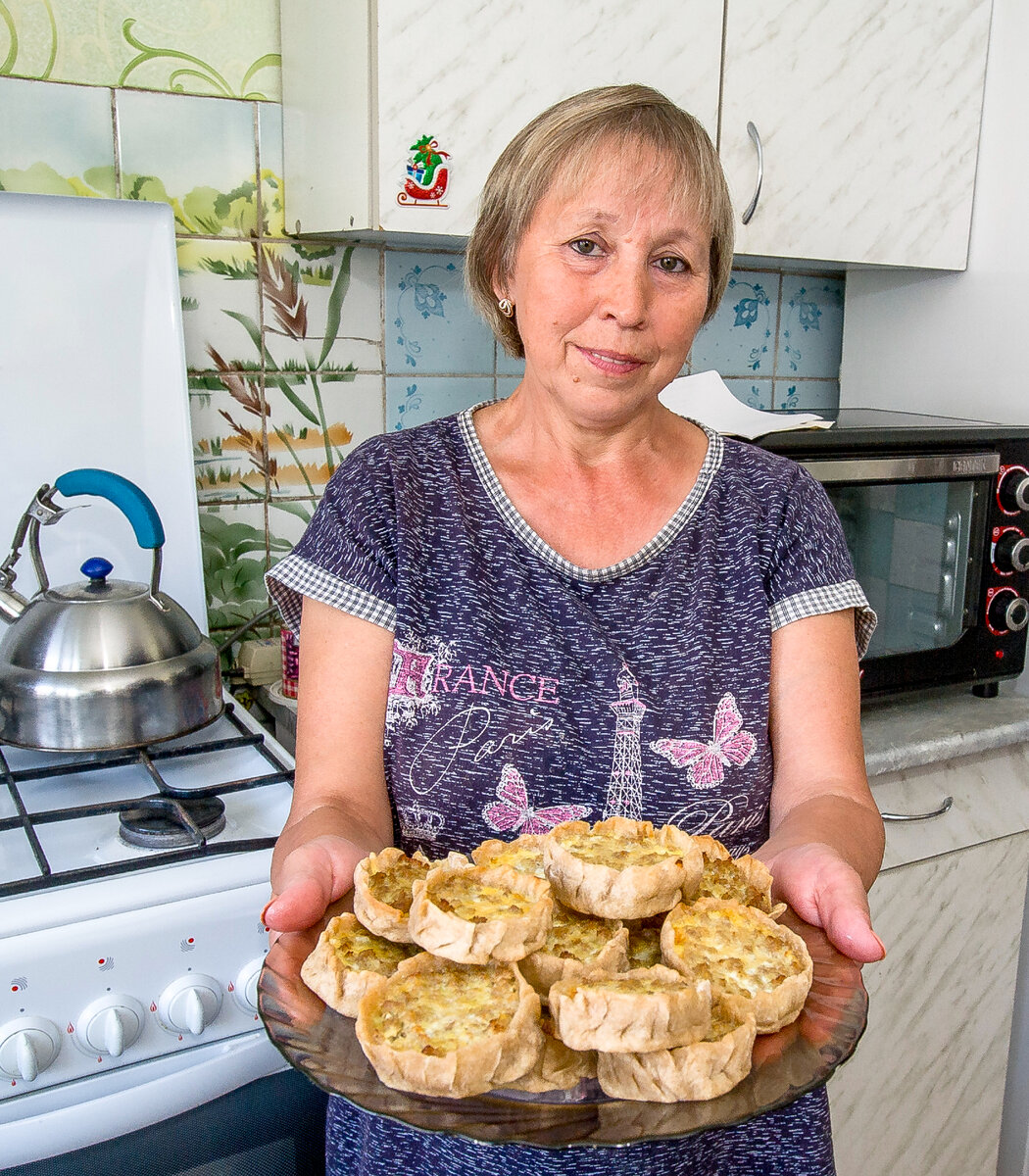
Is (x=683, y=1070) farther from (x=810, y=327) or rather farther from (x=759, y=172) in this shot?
(x=810, y=327)

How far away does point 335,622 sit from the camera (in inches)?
36.7

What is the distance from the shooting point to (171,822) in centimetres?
106

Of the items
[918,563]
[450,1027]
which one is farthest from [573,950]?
[918,563]

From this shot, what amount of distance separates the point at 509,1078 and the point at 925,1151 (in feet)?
4.40

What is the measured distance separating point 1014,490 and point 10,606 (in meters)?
1.36

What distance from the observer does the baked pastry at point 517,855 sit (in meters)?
0.76

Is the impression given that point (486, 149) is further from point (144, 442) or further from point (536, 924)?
point (536, 924)

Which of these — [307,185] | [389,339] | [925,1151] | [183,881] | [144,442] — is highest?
[307,185]

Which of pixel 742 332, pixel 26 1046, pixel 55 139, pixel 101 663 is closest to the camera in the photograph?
pixel 26 1046

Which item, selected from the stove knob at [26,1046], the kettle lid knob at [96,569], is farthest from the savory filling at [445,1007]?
the kettle lid knob at [96,569]

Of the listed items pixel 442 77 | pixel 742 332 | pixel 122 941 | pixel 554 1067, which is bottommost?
pixel 122 941

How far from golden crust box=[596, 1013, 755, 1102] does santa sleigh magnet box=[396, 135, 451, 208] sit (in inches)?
40.6

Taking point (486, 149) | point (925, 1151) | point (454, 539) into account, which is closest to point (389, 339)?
point (486, 149)

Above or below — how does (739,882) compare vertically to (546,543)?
below
